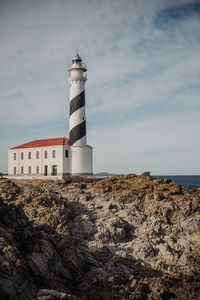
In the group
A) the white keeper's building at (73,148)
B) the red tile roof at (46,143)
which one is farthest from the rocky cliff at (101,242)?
the red tile roof at (46,143)

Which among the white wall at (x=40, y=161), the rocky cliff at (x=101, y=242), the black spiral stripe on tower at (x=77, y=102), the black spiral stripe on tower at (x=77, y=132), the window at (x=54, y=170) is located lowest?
the rocky cliff at (x=101, y=242)

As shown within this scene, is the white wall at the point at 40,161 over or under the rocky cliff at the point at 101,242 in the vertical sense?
over

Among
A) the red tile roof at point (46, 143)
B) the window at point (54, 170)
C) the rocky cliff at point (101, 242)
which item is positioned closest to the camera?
the rocky cliff at point (101, 242)

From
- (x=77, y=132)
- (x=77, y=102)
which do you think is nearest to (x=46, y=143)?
(x=77, y=132)

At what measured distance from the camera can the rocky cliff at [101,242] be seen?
30.4 ft

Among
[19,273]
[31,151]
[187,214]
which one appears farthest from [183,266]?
[31,151]

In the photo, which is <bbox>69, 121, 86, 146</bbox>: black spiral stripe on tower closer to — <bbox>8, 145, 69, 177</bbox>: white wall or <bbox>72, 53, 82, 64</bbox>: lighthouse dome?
<bbox>8, 145, 69, 177</bbox>: white wall

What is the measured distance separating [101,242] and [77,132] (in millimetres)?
17058

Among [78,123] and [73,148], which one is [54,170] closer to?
A: [73,148]

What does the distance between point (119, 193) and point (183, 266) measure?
800cm

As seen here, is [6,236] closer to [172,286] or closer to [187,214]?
[172,286]

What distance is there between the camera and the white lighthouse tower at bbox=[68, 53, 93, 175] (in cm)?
3025

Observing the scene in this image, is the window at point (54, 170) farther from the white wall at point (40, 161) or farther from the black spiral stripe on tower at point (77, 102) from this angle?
the black spiral stripe on tower at point (77, 102)

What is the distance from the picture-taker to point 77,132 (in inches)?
1192
